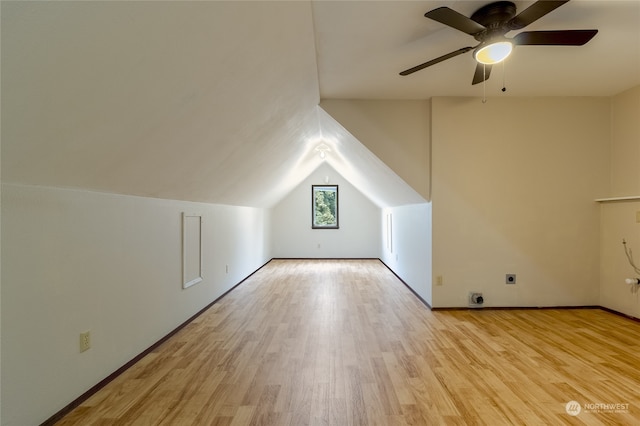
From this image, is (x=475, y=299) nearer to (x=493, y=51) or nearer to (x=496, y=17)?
(x=493, y=51)

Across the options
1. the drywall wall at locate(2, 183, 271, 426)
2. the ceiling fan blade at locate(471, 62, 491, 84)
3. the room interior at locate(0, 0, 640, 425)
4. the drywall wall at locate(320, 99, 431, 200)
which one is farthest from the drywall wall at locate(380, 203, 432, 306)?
the drywall wall at locate(2, 183, 271, 426)

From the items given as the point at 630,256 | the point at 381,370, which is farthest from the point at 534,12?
the point at 630,256

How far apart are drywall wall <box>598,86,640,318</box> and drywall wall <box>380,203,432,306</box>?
6.62ft

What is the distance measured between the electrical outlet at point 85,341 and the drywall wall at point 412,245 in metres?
Result: 3.31

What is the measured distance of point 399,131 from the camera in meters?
3.78

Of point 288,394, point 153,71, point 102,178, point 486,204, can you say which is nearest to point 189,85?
point 153,71

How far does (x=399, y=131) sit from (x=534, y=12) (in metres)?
2.02

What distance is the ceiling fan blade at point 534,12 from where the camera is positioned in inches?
64.6

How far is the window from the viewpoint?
27.2 ft

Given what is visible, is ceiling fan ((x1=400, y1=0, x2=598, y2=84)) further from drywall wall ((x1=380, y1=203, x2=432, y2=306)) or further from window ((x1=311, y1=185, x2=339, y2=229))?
window ((x1=311, y1=185, x2=339, y2=229))

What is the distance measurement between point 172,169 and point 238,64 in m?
1.00

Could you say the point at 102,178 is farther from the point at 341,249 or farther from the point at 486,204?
the point at 341,249

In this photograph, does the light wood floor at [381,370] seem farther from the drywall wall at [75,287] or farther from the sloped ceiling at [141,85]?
the sloped ceiling at [141,85]

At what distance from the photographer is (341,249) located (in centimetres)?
824
